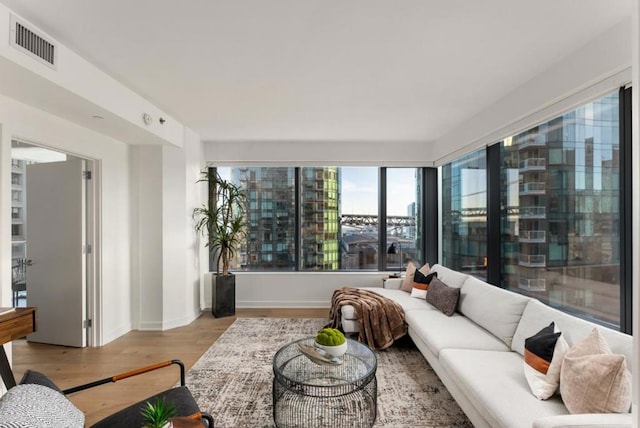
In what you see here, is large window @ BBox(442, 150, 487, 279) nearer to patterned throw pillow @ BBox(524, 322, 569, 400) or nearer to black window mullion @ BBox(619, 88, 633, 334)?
black window mullion @ BBox(619, 88, 633, 334)

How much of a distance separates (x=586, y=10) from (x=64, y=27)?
3.20 meters

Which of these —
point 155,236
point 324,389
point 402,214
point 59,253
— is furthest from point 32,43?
point 402,214

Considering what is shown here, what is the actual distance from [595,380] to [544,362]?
0.32 m

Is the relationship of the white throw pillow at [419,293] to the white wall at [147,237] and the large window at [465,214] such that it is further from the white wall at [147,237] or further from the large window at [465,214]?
the white wall at [147,237]

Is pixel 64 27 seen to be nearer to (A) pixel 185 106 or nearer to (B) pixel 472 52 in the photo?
(A) pixel 185 106

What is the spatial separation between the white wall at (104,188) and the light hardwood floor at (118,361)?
37 centimetres

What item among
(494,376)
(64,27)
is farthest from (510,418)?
(64,27)

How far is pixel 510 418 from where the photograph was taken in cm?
163

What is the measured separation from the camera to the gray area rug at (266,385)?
2.28 meters

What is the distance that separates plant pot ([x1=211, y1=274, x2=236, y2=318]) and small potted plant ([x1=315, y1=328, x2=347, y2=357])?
8.34 feet

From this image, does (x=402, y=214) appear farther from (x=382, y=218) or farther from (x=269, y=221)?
(x=269, y=221)

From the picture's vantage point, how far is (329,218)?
5383 millimetres

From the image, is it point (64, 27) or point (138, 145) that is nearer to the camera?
point (64, 27)

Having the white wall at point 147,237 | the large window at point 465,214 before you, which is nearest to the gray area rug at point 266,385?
the white wall at point 147,237
